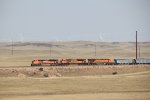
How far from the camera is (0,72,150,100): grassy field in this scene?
48.1 meters

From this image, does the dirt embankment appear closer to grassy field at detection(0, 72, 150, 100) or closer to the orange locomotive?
grassy field at detection(0, 72, 150, 100)

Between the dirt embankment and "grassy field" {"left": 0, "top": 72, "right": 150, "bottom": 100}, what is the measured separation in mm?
5478

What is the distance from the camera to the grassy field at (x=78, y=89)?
48062mm

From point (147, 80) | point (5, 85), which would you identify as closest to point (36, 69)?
point (5, 85)

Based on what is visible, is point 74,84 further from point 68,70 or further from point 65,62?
point 65,62

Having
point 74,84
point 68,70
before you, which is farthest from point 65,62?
point 74,84

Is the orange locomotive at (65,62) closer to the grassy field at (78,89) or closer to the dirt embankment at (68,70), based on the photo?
the dirt embankment at (68,70)

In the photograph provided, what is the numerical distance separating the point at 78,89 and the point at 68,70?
2521 cm

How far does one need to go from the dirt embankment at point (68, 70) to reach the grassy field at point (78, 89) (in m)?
5.48

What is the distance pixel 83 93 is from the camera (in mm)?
51719

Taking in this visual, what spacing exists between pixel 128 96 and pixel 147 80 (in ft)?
63.7

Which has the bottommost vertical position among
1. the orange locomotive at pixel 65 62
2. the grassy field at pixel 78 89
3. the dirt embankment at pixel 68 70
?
the grassy field at pixel 78 89

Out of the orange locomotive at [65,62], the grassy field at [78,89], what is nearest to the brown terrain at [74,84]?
the grassy field at [78,89]

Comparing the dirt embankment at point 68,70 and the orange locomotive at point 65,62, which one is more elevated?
the orange locomotive at point 65,62
